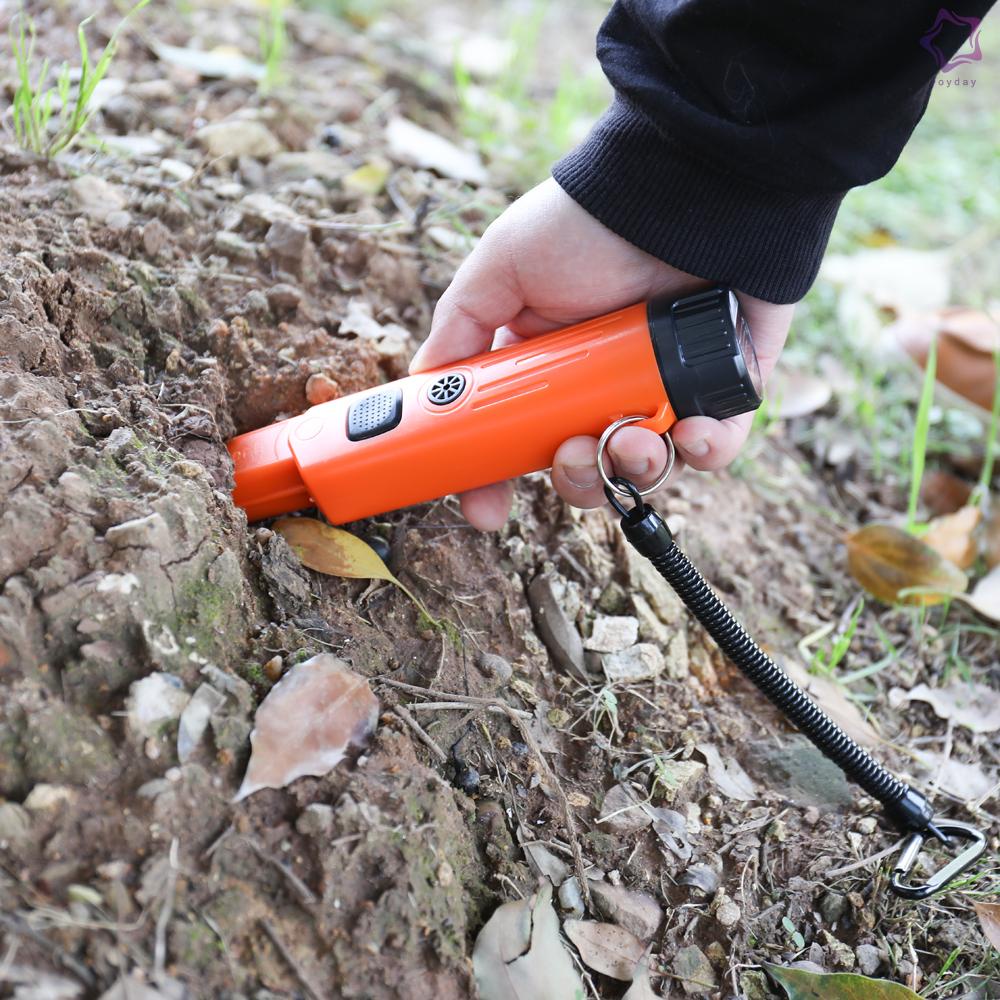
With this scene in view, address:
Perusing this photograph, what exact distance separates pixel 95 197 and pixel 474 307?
24.2 inches

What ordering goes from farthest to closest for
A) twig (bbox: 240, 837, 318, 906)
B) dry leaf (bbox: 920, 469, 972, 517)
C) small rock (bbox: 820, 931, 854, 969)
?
dry leaf (bbox: 920, 469, 972, 517) → small rock (bbox: 820, 931, 854, 969) → twig (bbox: 240, 837, 318, 906)

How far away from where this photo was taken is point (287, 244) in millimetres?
1585

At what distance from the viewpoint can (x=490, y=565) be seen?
1405 mm

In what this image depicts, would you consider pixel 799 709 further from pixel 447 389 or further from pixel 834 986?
pixel 447 389

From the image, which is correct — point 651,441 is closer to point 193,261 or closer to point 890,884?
point 890,884

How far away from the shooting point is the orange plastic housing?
1266mm

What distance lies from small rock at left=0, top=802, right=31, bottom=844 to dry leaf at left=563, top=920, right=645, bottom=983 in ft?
1.88

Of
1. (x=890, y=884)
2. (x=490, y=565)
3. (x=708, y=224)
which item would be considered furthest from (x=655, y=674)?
(x=708, y=224)

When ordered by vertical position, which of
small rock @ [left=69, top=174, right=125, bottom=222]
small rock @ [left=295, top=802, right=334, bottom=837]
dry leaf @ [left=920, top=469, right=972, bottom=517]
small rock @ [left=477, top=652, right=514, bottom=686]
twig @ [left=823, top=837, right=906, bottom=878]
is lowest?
dry leaf @ [left=920, top=469, right=972, bottom=517]

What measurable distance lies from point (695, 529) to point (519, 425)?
490mm

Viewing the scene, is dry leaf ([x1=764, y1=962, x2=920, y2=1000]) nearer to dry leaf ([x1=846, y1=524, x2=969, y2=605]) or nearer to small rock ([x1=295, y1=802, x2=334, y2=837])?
small rock ([x1=295, y1=802, x2=334, y2=837])

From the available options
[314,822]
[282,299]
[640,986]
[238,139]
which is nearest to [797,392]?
[282,299]
